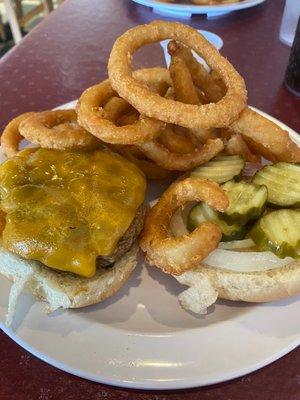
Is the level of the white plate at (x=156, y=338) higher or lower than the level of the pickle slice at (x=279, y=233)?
lower

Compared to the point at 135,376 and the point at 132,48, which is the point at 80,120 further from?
the point at 135,376

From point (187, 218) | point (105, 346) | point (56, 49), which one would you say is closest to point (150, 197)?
point (187, 218)

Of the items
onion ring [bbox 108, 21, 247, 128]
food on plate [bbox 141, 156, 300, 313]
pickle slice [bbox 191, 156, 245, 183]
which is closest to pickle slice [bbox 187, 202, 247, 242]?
food on plate [bbox 141, 156, 300, 313]

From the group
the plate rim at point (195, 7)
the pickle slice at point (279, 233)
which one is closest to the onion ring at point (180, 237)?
the pickle slice at point (279, 233)

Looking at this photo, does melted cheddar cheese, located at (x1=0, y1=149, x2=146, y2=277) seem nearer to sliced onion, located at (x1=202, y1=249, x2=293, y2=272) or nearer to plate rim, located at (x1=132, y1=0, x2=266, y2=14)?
sliced onion, located at (x1=202, y1=249, x2=293, y2=272)

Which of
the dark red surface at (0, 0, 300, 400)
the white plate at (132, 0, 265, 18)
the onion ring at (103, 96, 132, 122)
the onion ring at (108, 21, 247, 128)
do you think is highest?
the onion ring at (108, 21, 247, 128)

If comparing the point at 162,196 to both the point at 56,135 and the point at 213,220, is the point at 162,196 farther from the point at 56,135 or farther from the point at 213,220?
the point at 56,135

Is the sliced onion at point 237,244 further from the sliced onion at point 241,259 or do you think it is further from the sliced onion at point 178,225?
the sliced onion at point 178,225
